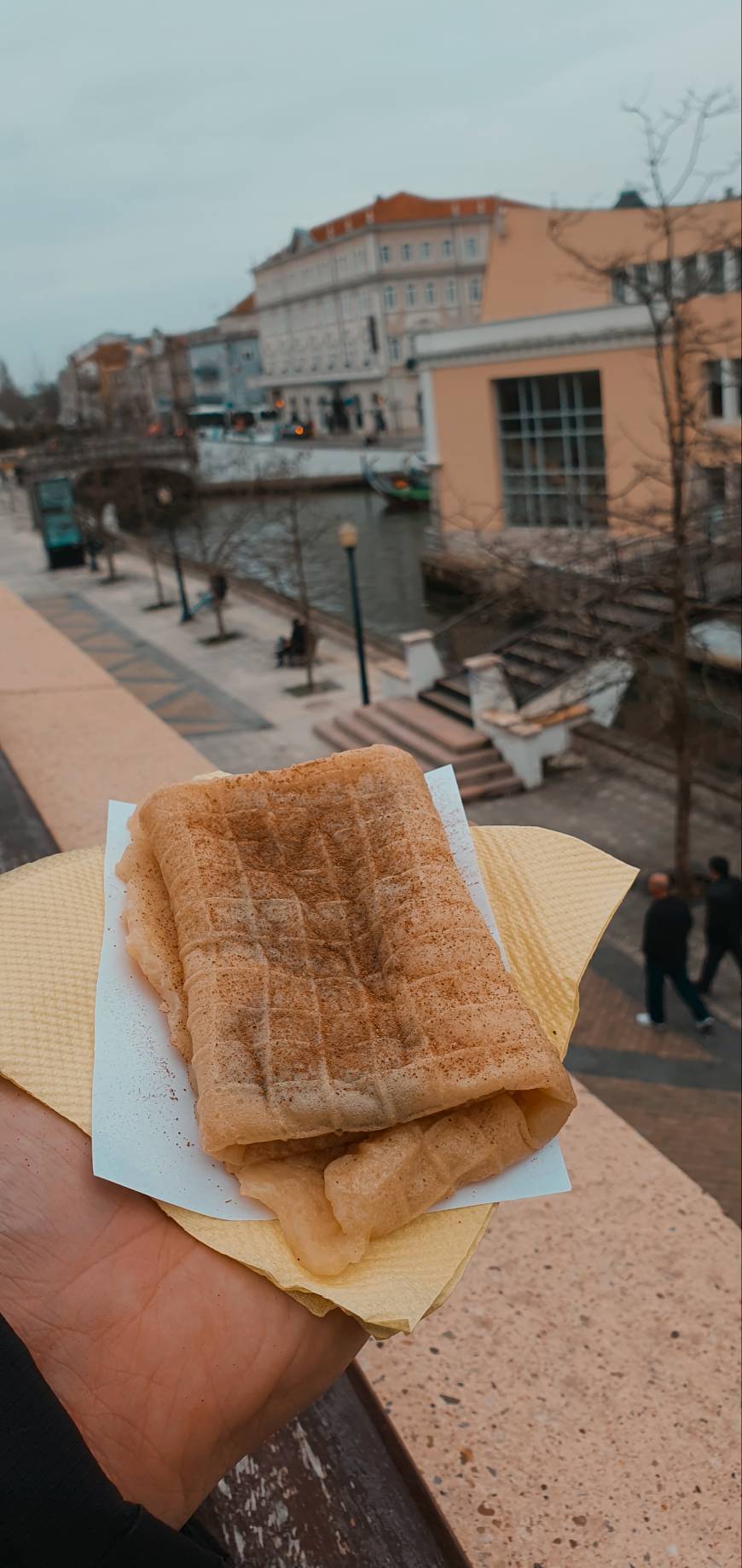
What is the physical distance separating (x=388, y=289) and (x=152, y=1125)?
87.5 metres

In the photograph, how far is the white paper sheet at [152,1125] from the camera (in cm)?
182

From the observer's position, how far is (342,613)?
33.2 meters

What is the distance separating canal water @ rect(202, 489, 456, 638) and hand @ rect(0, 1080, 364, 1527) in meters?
25.3

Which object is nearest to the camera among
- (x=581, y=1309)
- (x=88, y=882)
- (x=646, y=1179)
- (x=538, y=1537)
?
(x=88, y=882)

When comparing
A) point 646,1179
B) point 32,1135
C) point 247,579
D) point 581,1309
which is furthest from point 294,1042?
point 247,579

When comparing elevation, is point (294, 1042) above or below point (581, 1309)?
above

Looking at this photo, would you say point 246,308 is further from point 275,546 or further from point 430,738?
point 430,738

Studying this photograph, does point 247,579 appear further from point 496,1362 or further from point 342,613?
point 496,1362

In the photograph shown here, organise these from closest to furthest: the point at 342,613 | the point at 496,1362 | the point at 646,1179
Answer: the point at 496,1362, the point at 646,1179, the point at 342,613

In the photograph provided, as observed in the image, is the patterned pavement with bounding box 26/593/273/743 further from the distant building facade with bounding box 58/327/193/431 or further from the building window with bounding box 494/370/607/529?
the distant building facade with bounding box 58/327/193/431

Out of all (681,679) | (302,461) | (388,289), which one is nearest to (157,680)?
(681,679)

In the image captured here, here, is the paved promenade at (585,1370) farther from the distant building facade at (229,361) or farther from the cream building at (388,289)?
the distant building facade at (229,361)

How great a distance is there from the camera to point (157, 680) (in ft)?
69.2

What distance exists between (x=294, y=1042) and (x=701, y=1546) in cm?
195
